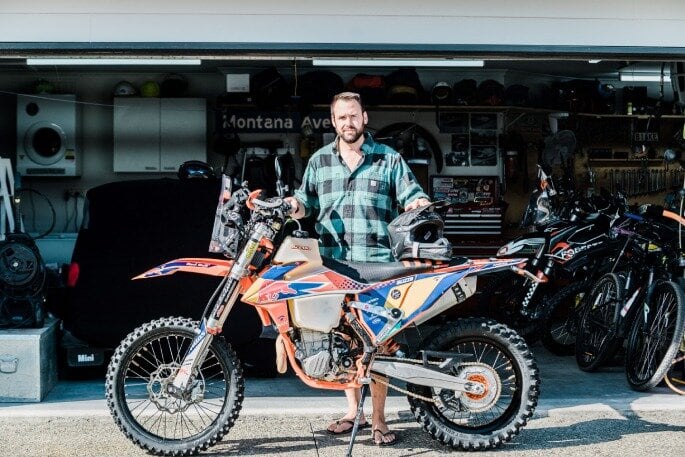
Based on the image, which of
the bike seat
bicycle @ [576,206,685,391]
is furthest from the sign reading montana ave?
the bike seat

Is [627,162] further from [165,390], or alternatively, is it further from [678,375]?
[165,390]

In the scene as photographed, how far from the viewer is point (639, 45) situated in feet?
20.6

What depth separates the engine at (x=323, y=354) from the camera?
482cm

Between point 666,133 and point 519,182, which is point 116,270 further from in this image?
point 666,133

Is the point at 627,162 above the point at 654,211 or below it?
above

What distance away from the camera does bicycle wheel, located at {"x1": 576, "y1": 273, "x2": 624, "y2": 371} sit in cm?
699

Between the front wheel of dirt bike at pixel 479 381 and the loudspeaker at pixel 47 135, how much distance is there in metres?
7.28

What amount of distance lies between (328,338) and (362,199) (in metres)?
0.82

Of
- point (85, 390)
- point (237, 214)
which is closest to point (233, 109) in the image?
point (85, 390)

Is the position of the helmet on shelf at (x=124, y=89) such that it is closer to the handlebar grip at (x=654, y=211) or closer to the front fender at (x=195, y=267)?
the handlebar grip at (x=654, y=211)

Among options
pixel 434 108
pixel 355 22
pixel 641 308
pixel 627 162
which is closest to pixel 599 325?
pixel 641 308

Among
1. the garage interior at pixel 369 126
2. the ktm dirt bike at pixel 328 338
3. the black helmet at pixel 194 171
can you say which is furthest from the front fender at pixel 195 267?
the garage interior at pixel 369 126

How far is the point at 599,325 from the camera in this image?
23.5 feet

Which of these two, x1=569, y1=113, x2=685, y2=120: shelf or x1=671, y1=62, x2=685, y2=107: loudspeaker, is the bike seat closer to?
x1=671, y1=62, x2=685, y2=107: loudspeaker
